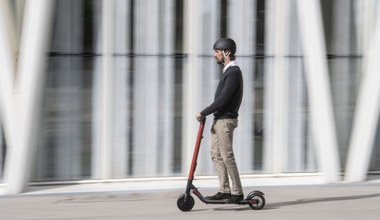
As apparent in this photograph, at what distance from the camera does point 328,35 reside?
10.7 m

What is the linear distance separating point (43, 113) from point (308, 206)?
3.54 metres

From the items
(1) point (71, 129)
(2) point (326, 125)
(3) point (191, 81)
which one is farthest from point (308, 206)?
(1) point (71, 129)

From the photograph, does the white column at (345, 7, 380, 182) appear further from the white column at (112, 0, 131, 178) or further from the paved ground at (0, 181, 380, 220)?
the white column at (112, 0, 131, 178)

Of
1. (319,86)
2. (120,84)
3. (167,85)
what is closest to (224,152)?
(167,85)

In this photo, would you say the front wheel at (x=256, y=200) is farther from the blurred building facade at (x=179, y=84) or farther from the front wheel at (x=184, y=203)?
the blurred building facade at (x=179, y=84)

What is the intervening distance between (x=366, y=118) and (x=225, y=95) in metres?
3.27

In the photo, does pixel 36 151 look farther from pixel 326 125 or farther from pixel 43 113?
pixel 326 125

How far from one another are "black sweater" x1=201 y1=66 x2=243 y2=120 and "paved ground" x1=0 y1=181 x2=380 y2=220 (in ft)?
3.60

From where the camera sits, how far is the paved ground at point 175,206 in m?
8.14

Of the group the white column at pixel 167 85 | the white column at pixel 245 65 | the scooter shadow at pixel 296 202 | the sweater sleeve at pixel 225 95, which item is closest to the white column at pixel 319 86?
the white column at pixel 245 65

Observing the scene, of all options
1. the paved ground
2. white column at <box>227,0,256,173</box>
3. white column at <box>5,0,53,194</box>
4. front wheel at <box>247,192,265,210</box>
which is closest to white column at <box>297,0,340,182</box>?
the paved ground

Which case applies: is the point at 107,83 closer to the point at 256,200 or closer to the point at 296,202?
the point at 256,200

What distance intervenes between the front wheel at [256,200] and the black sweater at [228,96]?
911 mm

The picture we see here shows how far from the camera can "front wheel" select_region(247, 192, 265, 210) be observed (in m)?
8.30
